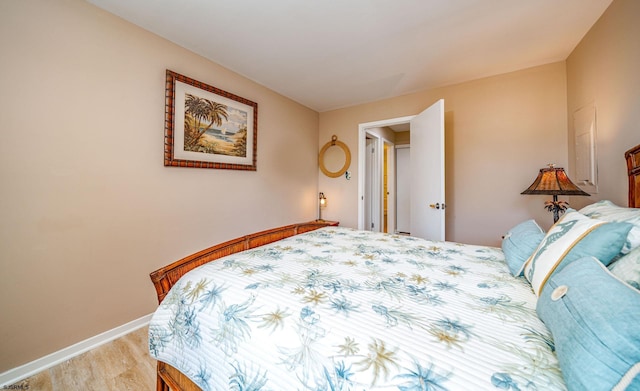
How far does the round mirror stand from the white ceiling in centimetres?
113

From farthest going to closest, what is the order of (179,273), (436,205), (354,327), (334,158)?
1. (334,158)
2. (436,205)
3. (179,273)
4. (354,327)

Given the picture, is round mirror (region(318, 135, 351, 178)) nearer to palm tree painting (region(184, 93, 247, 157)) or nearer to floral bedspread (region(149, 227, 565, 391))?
palm tree painting (region(184, 93, 247, 157))

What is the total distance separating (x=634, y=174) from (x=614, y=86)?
729 millimetres

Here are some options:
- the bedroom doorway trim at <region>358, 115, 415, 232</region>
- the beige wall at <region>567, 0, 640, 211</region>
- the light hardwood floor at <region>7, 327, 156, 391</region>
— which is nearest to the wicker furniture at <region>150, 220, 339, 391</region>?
the light hardwood floor at <region>7, 327, 156, 391</region>

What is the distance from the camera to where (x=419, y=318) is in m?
0.77

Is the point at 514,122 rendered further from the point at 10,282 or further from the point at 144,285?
the point at 10,282

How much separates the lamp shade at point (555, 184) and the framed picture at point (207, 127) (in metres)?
2.81

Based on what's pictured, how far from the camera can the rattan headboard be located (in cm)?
128

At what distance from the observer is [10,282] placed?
1.39 m

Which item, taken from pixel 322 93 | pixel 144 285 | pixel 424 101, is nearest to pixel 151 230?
pixel 144 285

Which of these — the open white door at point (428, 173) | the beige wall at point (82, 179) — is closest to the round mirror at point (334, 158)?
the open white door at point (428, 173)

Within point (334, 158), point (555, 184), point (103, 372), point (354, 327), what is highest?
point (334, 158)

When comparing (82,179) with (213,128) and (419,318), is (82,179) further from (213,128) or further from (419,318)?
(419,318)

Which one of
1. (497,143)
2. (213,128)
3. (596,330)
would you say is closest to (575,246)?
(596,330)
